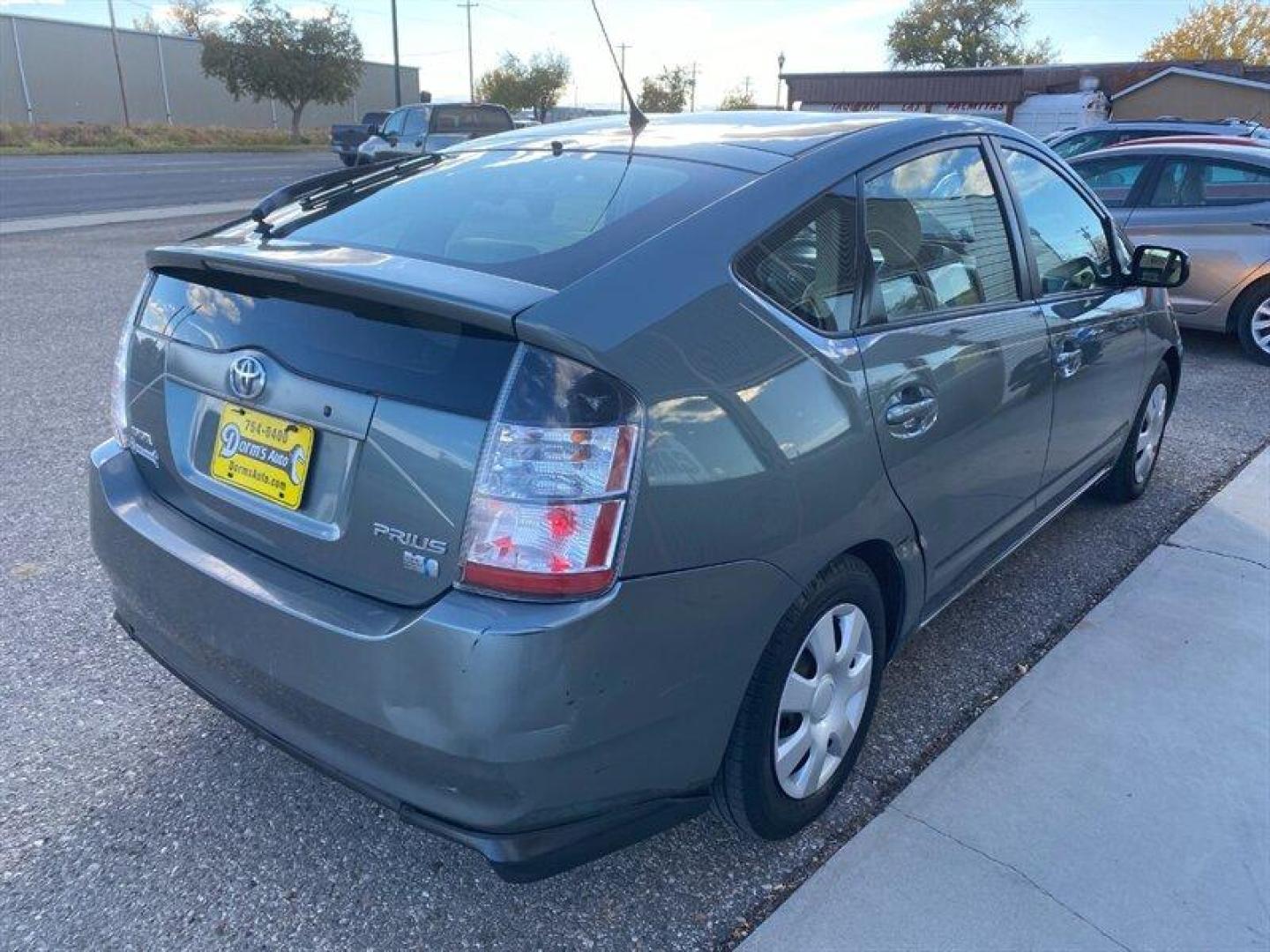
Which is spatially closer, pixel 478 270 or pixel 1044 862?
pixel 478 270

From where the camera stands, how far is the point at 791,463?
82.5 inches

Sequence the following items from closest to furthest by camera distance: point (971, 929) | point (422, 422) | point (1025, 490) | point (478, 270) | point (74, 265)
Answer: point (422, 422)
point (478, 270)
point (971, 929)
point (1025, 490)
point (74, 265)

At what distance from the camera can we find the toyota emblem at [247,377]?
2045 millimetres

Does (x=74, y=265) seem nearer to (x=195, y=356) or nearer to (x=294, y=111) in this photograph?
(x=195, y=356)

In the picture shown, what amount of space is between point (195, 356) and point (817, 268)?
4.71 feet

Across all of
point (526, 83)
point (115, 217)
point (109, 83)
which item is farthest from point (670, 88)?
point (115, 217)

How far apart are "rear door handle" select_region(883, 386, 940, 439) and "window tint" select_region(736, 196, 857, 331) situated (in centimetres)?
24

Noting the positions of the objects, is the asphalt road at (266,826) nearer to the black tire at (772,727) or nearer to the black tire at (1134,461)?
the black tire at (772,727)

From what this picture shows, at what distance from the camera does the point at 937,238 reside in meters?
2.82

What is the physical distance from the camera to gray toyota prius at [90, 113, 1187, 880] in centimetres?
179

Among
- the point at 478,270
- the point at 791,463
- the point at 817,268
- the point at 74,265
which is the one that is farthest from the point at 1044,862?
the point at 74,265

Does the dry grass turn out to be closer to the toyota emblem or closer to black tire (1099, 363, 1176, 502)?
black tire (1099, 363, 1176, 502)

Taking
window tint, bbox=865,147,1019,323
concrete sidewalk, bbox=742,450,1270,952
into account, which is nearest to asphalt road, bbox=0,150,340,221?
window tint, bbox=865,147,1019,323

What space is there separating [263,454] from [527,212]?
0.90 metres
